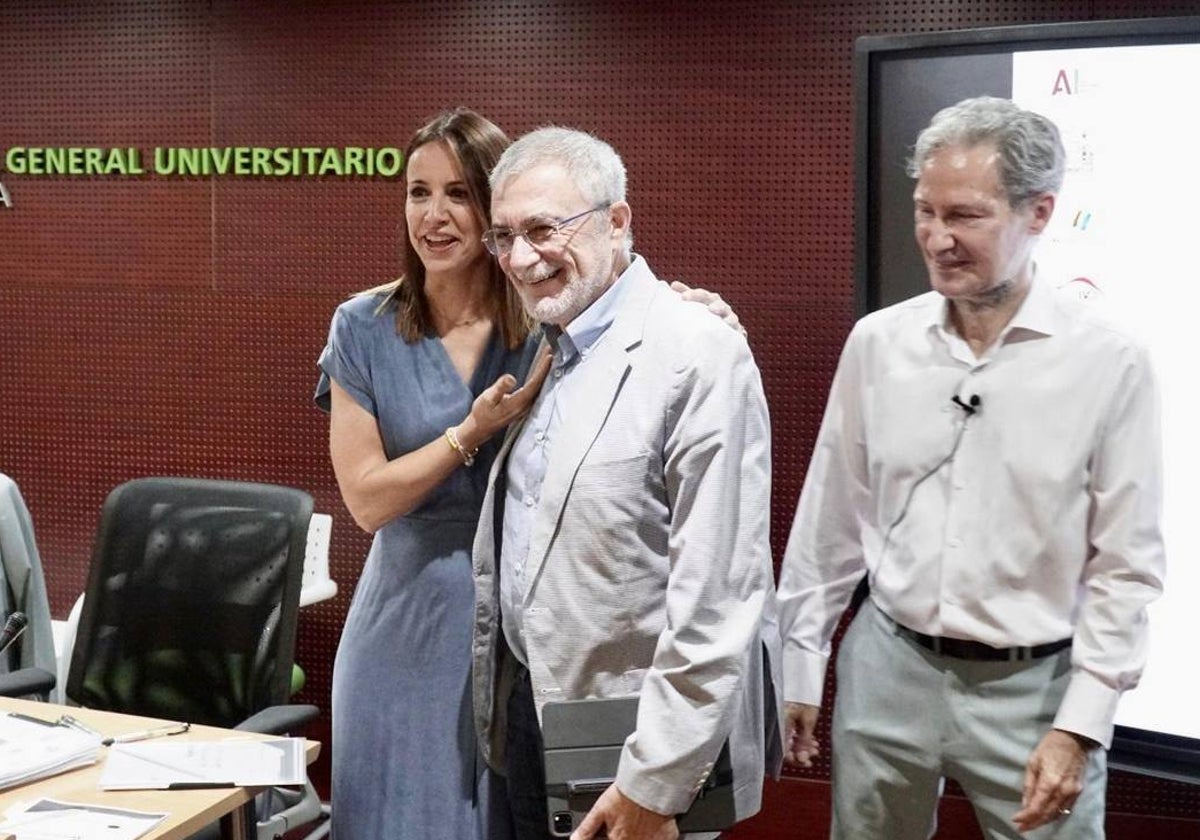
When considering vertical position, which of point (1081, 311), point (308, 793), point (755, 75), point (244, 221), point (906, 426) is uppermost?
point (755, 75)

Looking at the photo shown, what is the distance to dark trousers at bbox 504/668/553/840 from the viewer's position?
224 centimetres

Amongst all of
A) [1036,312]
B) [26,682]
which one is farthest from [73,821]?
[1036,312]

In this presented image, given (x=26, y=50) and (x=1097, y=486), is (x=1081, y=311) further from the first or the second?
(x=26, y=50)

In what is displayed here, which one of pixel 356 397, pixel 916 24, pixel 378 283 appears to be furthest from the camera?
pixel 378 283

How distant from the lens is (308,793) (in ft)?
9.68

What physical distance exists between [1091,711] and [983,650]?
0.19m

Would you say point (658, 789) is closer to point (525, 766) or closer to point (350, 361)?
point (525, 766)

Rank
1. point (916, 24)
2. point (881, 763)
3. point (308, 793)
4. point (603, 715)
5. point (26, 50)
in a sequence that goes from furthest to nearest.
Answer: point (26, 50) → point (916, 24) → point (308, 793) → point (881, 763) → point (603, 715)

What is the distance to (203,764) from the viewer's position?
230 cm

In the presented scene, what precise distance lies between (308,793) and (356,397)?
92cm

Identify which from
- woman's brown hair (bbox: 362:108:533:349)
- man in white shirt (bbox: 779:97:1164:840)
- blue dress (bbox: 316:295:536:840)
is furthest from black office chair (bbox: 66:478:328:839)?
man in white shirt (bbox: 779:97:1164:840)

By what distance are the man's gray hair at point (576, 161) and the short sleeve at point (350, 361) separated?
0.59 metres

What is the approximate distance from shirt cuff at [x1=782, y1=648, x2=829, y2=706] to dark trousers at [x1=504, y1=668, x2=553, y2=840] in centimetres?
45

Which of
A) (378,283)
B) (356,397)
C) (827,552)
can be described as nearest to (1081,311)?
(827,552)
